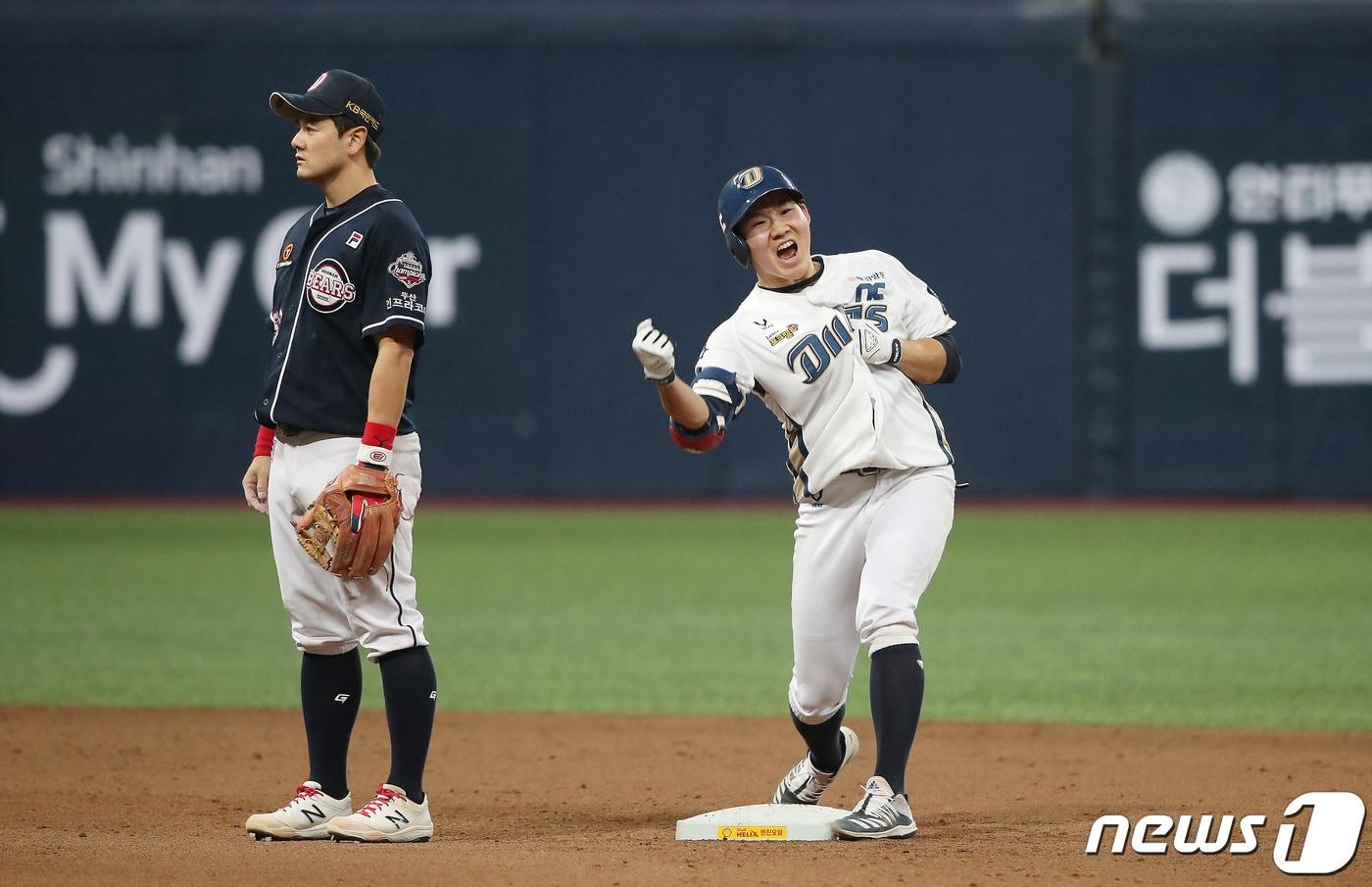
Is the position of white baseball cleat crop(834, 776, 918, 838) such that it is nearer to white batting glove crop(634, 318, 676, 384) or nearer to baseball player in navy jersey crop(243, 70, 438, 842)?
baseball player in navy jersey crop(243, 70, 438, 842)

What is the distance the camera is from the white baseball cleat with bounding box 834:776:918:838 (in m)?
4.48

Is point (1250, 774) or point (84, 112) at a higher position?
point (84, 112)

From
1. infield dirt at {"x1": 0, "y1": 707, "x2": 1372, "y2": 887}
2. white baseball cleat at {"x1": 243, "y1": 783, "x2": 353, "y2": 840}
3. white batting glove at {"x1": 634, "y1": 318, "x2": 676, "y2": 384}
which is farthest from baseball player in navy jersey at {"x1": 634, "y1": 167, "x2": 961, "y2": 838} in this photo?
white baseball cleat at {"x1": 243, "y1": 783, "x2": 353, "y2": 840}

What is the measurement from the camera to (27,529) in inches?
556

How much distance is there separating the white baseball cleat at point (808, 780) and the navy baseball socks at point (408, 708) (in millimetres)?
1142

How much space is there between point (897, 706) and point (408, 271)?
1.69 metres

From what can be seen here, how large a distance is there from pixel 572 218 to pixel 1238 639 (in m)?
9.15

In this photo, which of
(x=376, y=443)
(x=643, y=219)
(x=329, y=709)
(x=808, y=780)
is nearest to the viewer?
(x=376, y=443)

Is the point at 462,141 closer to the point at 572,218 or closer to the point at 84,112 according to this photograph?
the point at 572,218

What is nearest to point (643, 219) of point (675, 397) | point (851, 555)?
point (851, 555)

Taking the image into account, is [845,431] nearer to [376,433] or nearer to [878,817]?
[878,817]

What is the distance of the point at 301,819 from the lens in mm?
4582

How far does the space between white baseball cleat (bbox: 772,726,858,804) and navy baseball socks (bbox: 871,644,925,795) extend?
0.50 metres

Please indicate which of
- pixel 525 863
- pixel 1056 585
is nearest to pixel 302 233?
pixel 525 863
